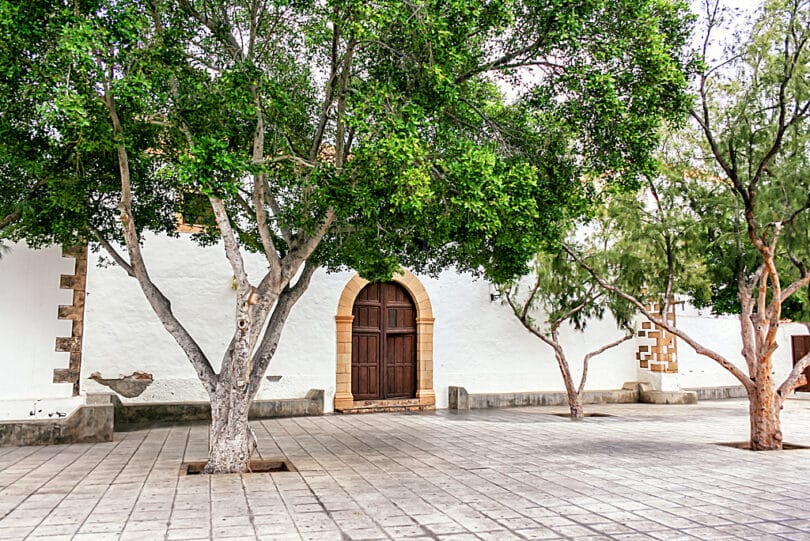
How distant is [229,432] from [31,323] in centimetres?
427

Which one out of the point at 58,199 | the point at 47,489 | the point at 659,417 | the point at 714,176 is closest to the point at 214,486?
the point at 47,489

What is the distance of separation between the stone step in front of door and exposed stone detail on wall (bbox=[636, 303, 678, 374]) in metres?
5.56

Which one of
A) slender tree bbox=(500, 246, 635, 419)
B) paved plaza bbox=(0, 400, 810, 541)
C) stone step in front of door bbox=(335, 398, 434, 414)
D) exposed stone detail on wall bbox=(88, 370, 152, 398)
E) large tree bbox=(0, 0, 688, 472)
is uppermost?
large tree bbox=(0, 0, 688, 472)

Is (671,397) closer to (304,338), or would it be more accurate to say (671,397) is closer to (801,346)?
(801,346)

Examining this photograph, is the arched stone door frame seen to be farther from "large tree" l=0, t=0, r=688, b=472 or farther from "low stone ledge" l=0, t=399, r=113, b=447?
"large tree" l=0, t=0, r=688, b=472

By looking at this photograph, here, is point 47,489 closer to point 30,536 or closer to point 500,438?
point 30,536

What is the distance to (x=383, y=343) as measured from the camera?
12.6 metres

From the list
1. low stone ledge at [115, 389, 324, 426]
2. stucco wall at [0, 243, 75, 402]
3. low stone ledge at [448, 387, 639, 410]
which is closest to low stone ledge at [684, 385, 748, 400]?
low stone ledge at [448, 387, 639, 410]

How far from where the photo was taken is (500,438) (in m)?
8.56

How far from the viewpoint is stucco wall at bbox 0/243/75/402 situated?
328 inches

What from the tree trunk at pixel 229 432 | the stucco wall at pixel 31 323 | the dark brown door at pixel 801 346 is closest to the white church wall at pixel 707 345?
the dark brown door at pixel 801 346

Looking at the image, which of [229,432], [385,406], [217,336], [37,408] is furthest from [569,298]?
A: [37,408]

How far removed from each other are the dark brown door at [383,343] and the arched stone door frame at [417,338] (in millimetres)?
173

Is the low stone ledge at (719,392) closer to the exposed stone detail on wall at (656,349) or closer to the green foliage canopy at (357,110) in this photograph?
the exposed stone detail on wall at (656,349)
